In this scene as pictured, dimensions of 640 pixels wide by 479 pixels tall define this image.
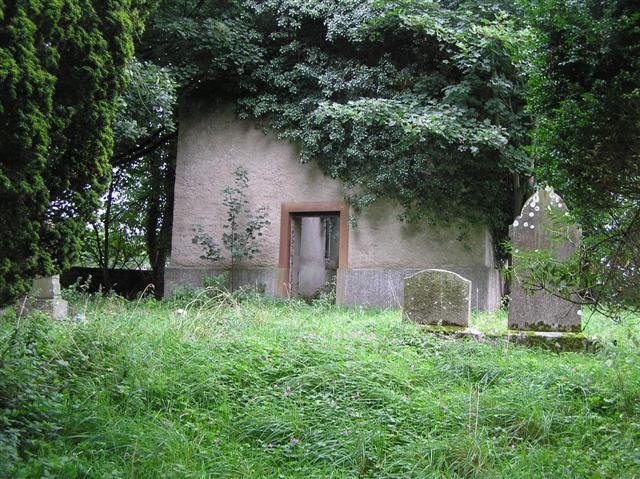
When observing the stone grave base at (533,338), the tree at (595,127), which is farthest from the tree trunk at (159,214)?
the tree at (595,127)

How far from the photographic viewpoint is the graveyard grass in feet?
11.0

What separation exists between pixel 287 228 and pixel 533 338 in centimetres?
619

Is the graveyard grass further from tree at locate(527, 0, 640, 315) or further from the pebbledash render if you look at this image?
the pebbledash render

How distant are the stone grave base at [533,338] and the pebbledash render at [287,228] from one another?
3.72 m

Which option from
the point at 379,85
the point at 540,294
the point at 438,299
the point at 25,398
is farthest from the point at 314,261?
the point at 25,398

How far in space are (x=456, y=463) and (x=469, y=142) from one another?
7443 mm

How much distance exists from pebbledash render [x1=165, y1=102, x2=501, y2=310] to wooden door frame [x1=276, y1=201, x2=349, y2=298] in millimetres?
20

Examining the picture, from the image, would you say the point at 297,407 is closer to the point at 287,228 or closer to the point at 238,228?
the point at 287,228

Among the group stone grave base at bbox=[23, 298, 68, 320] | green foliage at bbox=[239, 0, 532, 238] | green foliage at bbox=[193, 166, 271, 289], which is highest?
green foliage at bbox=[239, 0, 532, 238]

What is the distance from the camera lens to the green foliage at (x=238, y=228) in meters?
11.6

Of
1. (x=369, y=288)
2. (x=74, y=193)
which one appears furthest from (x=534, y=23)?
(x=369, y=288)

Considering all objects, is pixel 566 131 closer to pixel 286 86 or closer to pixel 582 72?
pixel 582 72

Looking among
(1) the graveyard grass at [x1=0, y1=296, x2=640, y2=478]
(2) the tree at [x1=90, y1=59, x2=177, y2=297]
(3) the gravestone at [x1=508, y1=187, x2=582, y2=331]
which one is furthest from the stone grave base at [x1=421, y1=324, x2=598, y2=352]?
(2) the tree at [x1=90, y1=59, x2=177, y2=297]

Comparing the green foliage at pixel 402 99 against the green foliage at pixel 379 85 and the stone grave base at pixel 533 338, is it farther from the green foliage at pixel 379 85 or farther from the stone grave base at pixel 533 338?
the stone grave base at pixel 533 338
